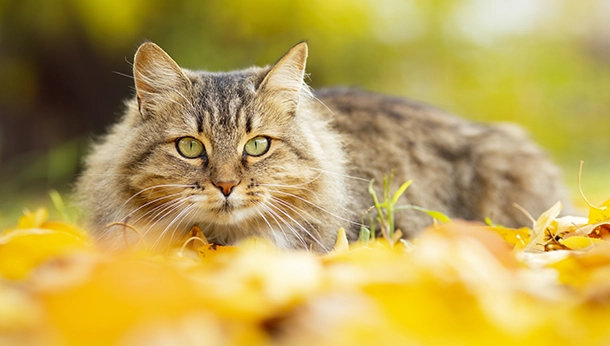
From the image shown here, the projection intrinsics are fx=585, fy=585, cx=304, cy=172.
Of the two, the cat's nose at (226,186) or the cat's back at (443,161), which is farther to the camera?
the cat's back at (443,161)

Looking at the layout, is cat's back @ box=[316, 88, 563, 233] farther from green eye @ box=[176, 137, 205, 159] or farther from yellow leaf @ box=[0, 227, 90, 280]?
yellow leaf @ box=[0, 227, 90, 280]

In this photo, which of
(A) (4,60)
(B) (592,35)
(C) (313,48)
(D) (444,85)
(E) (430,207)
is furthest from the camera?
(B) (592,35)

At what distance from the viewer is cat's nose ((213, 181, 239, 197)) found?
196 cm

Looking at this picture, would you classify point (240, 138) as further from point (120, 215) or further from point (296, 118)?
point (120, 215)

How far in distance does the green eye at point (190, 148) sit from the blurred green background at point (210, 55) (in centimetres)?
257

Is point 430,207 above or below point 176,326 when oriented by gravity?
above

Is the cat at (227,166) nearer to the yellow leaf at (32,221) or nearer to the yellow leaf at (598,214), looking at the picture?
the yellow leaf at (32,221)

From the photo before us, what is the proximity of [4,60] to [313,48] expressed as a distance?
3.29 metres

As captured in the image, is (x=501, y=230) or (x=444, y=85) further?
(x=444, y=85)

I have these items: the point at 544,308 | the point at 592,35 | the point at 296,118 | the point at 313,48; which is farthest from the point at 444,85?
the point at 544,308

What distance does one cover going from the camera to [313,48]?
21.8ft

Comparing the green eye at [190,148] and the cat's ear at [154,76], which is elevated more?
the cat's ear at [154,76]

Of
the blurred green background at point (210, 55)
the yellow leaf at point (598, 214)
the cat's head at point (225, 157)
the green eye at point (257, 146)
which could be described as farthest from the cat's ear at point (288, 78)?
the blurred green background at point (210, 55)

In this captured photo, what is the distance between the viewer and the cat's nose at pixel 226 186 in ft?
6.42
